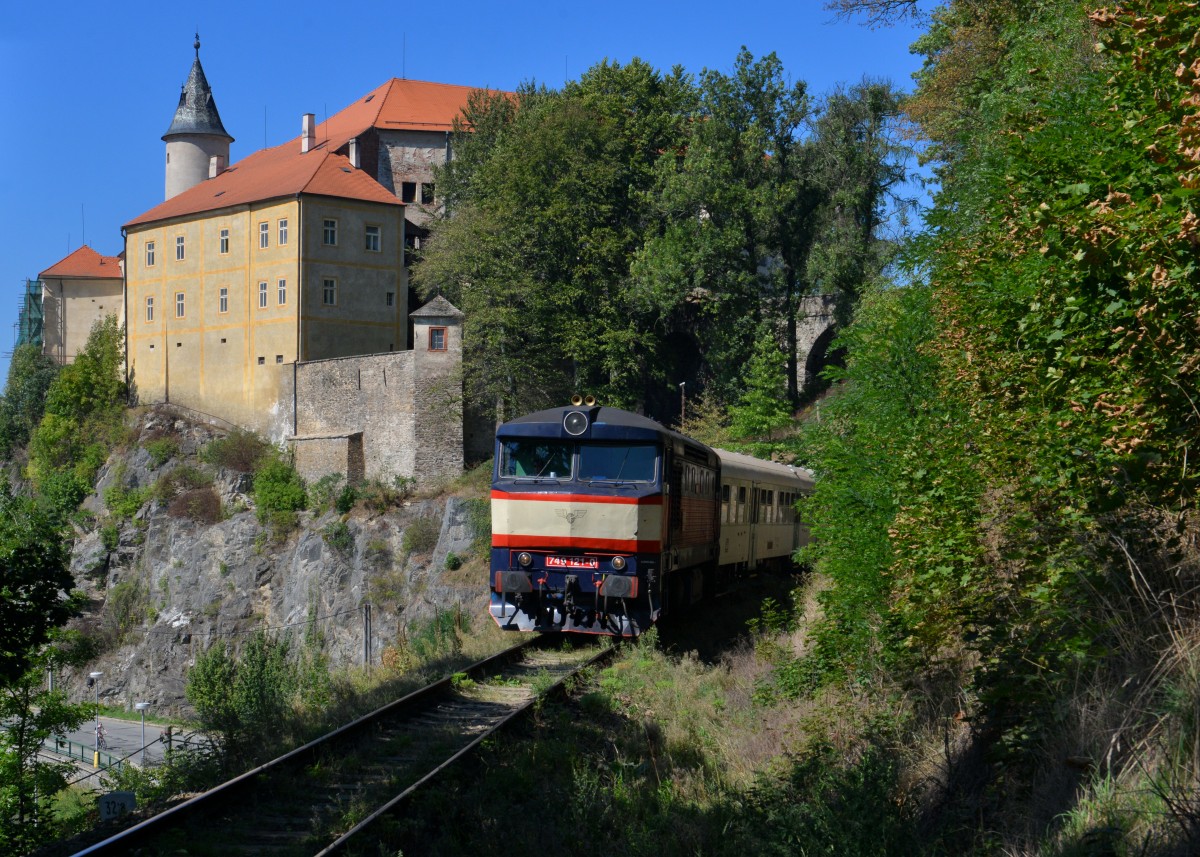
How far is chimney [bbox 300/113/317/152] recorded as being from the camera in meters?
64.8

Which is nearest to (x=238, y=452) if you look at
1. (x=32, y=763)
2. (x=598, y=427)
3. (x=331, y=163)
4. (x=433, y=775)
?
(x=331, y=163)

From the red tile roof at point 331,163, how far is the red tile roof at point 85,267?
17.2 m

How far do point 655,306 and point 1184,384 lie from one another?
3791 cm

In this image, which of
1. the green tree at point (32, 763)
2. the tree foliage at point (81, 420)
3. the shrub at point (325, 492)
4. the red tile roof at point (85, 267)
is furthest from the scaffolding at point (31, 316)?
the green tree at point (32, 763)

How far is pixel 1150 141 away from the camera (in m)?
6.58

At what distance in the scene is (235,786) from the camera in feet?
28.1

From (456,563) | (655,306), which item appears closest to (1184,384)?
(456,563)

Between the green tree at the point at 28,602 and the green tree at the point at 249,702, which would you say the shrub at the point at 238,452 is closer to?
the green tree at the point at 249,702

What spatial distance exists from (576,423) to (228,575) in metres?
36.6

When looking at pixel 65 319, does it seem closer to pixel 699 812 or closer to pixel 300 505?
pixel 300 505

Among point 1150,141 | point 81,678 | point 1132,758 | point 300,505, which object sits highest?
point 1150,141

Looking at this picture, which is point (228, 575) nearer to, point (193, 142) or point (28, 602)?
point (193, 142)

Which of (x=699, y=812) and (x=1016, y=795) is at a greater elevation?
(x=1016, y=795)

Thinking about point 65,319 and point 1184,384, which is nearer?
point 1184,384
